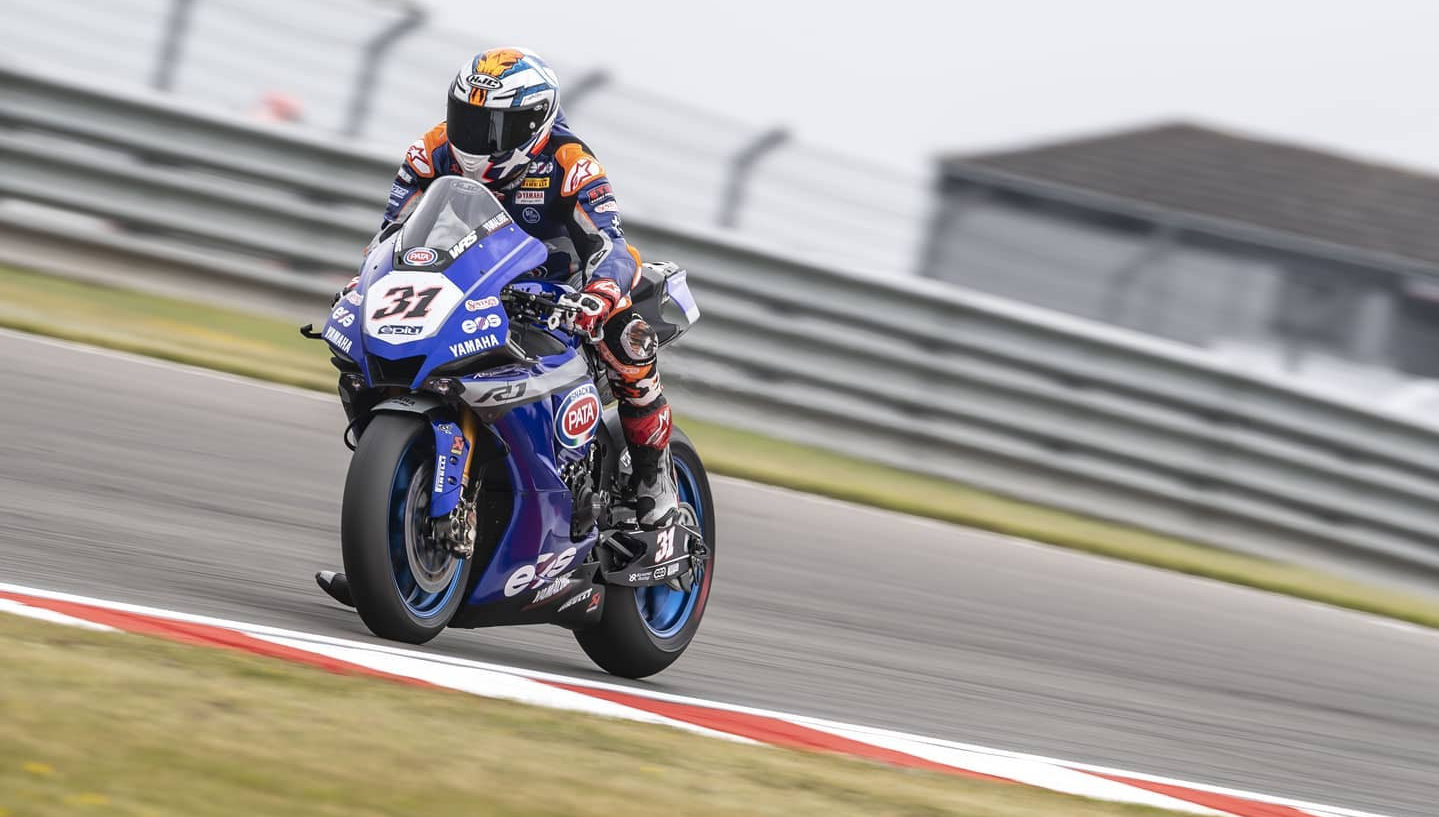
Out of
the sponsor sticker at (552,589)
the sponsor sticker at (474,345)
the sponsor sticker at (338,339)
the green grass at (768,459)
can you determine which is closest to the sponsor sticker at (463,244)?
the sponsor sticker at (474,345)

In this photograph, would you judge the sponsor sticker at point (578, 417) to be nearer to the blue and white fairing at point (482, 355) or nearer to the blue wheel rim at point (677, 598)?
the blue and white fairing at point (482, 355)

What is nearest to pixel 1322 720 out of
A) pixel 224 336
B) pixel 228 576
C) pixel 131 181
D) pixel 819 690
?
pixel 819 690

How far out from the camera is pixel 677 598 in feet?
21.5

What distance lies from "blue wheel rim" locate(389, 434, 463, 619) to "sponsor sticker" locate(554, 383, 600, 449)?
0.51 meters

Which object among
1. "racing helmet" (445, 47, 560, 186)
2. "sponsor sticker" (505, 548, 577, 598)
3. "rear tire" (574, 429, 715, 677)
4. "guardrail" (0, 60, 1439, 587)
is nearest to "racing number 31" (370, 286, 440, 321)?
"racing helmet" (445, 47, 560, 186)

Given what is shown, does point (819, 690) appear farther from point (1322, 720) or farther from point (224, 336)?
point (224, 336)

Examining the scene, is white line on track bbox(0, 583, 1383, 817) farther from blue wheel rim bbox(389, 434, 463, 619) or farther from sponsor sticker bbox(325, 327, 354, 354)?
sponsor sticker bbox(325, 327, 354, 354)

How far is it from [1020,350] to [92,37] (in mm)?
6401

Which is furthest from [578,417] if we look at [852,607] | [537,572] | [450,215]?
[852,607]

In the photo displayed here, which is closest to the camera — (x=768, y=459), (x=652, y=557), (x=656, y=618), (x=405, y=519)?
(x=405, y=519)

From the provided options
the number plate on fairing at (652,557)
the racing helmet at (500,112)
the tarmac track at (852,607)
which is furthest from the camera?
the tarmac track at (852,607)

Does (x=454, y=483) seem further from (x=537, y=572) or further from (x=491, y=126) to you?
(x=491, y=126)

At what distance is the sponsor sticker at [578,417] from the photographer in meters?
5.62

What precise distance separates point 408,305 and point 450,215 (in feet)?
1.19
